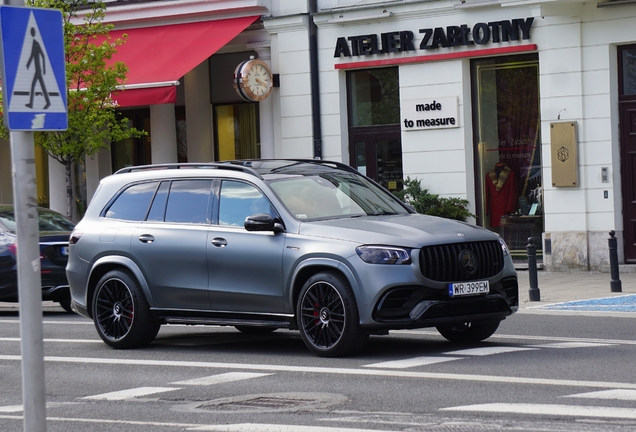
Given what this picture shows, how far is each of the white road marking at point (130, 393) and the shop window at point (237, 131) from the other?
1588 cm

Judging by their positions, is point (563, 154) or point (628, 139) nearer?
point (628, 139)

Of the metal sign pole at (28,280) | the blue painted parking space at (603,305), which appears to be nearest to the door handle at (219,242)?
the blue painted parking space at (603,305)

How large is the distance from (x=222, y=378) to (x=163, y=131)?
1625 cm

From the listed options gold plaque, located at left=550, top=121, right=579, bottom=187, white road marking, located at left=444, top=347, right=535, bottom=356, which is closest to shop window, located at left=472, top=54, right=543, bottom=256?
gold plaque, located at left=550, top=121, right=579, bottom=187

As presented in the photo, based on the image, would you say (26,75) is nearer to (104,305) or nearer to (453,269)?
(453,269)

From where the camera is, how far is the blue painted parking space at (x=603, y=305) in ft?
46.5

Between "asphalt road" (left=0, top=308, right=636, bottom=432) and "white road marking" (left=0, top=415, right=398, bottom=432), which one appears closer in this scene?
"white road marking" (left=0, top=415, right=398, bottom=432)

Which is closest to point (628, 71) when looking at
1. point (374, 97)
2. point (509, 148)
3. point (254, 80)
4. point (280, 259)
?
point (509, 148)

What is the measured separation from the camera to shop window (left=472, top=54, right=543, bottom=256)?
2134 centimetres

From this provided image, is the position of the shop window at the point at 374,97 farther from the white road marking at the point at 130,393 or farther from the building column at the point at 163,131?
the white road marking at the point at 130,393

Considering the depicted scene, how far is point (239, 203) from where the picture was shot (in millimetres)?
11352

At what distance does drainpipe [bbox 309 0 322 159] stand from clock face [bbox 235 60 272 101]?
0.88 meters

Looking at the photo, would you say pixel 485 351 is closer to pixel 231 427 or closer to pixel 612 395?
pixel 612 395

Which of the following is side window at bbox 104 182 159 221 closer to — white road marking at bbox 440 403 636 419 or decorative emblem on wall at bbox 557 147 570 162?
white road marking at bbox 440 403 636 419
